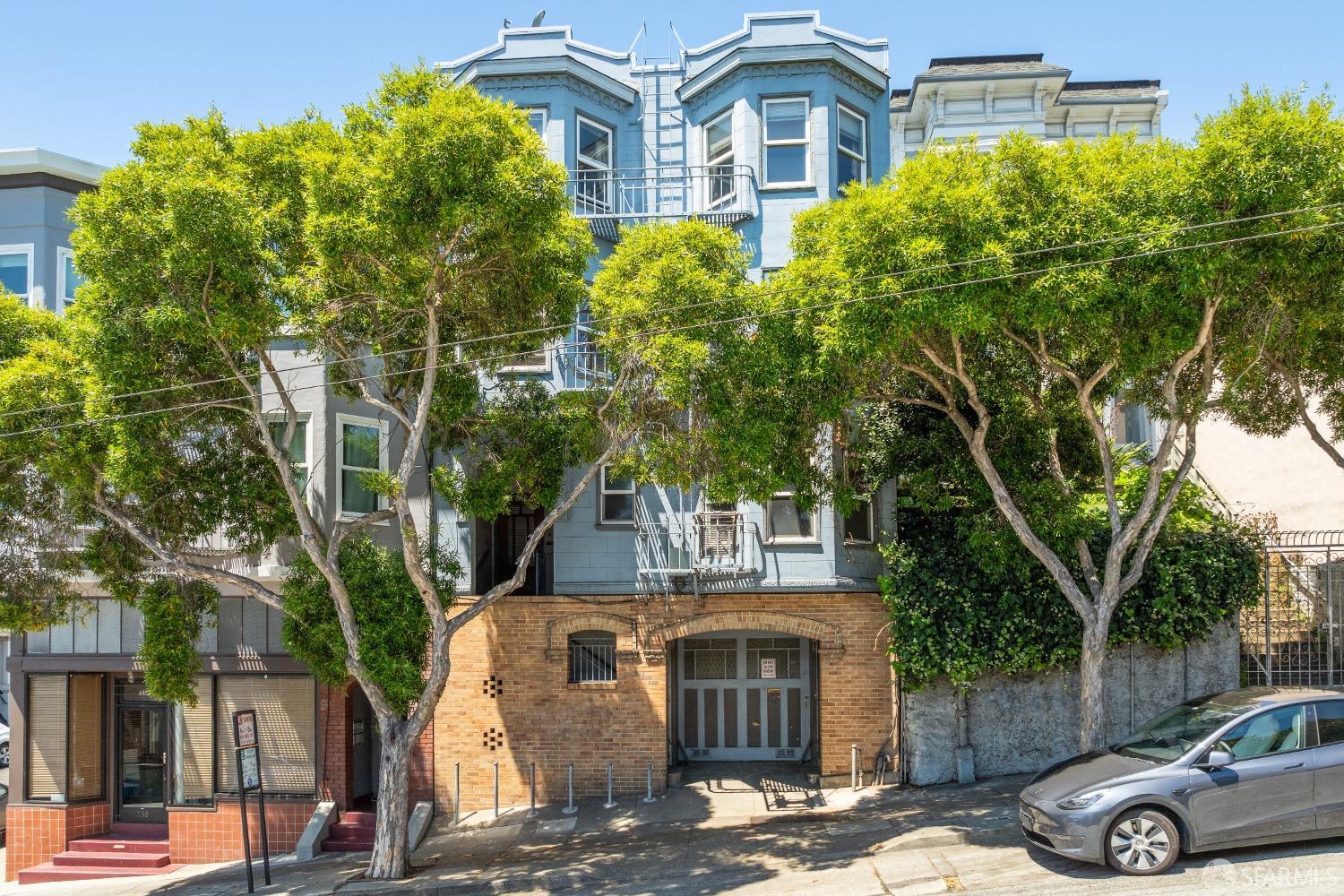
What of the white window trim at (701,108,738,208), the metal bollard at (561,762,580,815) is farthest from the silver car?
the white window trim at (701,108,738,208)

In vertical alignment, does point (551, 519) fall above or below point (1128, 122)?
below

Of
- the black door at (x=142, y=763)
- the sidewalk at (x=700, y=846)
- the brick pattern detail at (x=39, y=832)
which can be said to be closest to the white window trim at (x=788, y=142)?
the sidewalk at (x=700, y=846)

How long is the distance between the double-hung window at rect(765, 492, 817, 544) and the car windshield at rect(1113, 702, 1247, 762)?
629 cm

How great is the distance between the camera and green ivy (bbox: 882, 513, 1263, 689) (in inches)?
608

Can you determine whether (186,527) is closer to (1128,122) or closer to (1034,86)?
(1034,86)

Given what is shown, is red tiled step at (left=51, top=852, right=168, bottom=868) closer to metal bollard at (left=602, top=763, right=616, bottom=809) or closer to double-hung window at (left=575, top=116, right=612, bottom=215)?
metal bollard at (left=602, top=763, right=616, bottom=809)

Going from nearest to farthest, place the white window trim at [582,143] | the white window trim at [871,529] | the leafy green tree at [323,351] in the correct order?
the leafy green tree at [323,351], the white window trim at [871,529], the white window trim at [582,143]

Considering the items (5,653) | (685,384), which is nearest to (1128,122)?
(685,384)

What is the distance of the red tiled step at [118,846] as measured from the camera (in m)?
17.7

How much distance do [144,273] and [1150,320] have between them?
11773 mm

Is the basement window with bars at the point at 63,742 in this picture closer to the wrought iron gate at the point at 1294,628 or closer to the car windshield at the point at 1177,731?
the car windshield at the point at 1177,731

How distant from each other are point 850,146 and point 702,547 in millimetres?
7636

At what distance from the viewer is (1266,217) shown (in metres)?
→ 11.3

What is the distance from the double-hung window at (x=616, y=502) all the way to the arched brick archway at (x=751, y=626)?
1.92 m
